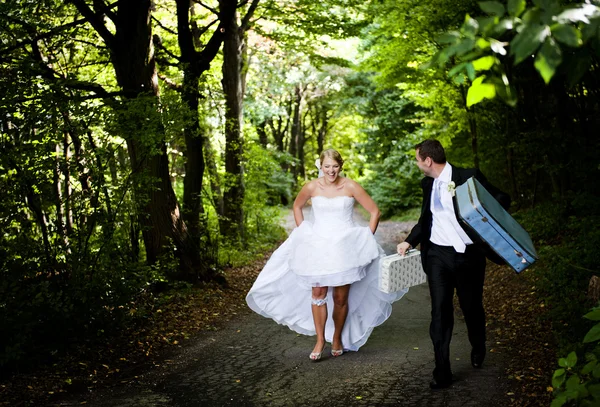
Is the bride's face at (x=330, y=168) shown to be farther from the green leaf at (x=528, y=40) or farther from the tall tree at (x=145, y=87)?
the green leaf at (x=528, y=40)

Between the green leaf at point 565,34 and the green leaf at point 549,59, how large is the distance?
0.03 meters

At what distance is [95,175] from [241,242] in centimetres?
1097

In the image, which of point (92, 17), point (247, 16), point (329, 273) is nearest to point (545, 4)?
point (329, 273)

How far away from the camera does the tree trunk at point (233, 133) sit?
16500 mm

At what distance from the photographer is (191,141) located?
12695 mm

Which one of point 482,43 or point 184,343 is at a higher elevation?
point 482,43

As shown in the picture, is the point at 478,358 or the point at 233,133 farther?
the point at 233,133

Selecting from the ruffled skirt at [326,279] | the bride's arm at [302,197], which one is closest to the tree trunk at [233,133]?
the ruffled skirt at [326,279]

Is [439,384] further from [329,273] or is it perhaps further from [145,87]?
[145,87]

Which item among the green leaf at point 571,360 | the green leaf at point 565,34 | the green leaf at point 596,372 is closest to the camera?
the green leaf at point 565,34

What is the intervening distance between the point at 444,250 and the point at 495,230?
74cm

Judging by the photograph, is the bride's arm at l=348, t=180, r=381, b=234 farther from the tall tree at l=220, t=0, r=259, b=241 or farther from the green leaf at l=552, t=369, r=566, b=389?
the tall tree at l=220, t=0, r=259, b=241

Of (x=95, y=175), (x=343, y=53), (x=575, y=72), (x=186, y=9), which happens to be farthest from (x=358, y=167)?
(x=575, y=72)

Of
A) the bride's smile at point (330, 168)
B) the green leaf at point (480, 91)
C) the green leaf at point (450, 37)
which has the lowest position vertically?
the bride's smile at point (330, 168)
